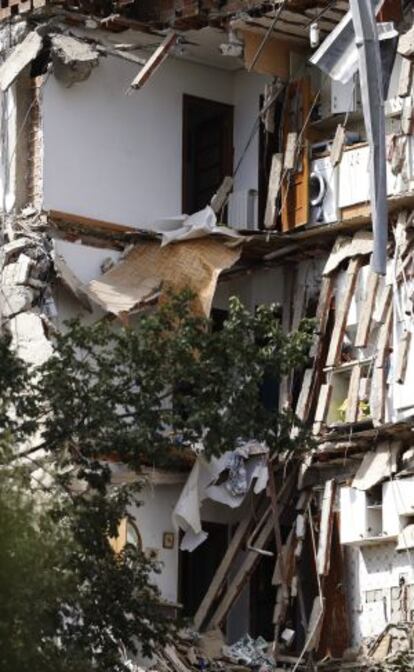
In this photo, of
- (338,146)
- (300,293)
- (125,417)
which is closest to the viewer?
(125,417)

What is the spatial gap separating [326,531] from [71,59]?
653cm

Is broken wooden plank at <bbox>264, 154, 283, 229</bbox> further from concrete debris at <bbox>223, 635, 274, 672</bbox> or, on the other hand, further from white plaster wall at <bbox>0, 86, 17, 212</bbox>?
concrete debris at <bbox>223, 635, 274, 672</bbox>

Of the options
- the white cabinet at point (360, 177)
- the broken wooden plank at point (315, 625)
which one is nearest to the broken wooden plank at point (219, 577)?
the broken wooden plank at point (315, 625)

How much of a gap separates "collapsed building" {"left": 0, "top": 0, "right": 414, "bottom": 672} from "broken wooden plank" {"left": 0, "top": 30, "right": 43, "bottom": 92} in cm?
2

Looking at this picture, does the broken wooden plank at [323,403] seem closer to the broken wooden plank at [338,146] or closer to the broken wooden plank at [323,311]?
the broken wooden plank at [323,311]

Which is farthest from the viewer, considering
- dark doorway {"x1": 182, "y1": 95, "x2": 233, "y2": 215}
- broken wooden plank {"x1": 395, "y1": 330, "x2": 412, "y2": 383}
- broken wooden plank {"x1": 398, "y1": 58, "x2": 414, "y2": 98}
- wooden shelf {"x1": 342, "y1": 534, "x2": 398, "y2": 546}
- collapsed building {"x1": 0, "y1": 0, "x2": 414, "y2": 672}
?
dark doorway {"x1": 182, "y1": 95, "x2": 233, "y2": 215}

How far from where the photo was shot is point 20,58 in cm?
3916

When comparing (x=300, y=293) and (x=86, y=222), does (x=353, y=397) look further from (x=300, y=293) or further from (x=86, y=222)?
(x=86, y=222)

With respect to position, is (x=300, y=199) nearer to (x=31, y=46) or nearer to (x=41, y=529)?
(x=31, y=46)

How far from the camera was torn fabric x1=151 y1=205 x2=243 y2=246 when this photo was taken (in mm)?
39312

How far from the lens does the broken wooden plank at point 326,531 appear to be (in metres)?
38.1

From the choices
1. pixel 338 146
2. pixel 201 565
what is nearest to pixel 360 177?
pixel 338 146

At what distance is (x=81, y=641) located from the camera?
30.0m

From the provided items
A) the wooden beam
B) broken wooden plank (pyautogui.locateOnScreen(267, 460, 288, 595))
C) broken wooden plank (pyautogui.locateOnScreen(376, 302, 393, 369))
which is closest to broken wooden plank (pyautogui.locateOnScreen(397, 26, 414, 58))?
broken wooden plank (pyautogui.locateOnScreen(376, 302, 393, 369))
